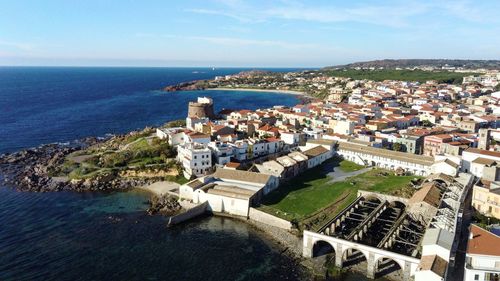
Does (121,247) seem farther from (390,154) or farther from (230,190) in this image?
(390,154)

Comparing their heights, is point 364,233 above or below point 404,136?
below

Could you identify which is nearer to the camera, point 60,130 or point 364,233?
point 364,233

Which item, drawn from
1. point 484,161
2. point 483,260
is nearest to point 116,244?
point 483,260

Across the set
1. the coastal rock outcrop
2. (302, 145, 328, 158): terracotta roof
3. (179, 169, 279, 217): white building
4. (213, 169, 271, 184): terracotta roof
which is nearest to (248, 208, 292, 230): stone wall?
(179, 169, 279, 217): white building

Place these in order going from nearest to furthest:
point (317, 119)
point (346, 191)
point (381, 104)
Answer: point (346, 191) < point (317, 119) < point (381, 104)

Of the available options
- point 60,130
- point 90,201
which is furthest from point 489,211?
point 60,130

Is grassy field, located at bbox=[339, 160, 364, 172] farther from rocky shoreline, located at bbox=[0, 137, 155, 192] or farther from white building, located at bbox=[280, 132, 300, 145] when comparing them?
rocky shoreline, located at bbox=[0, 137, 155, 192]

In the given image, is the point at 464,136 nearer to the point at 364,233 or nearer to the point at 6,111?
the point at 364,233
